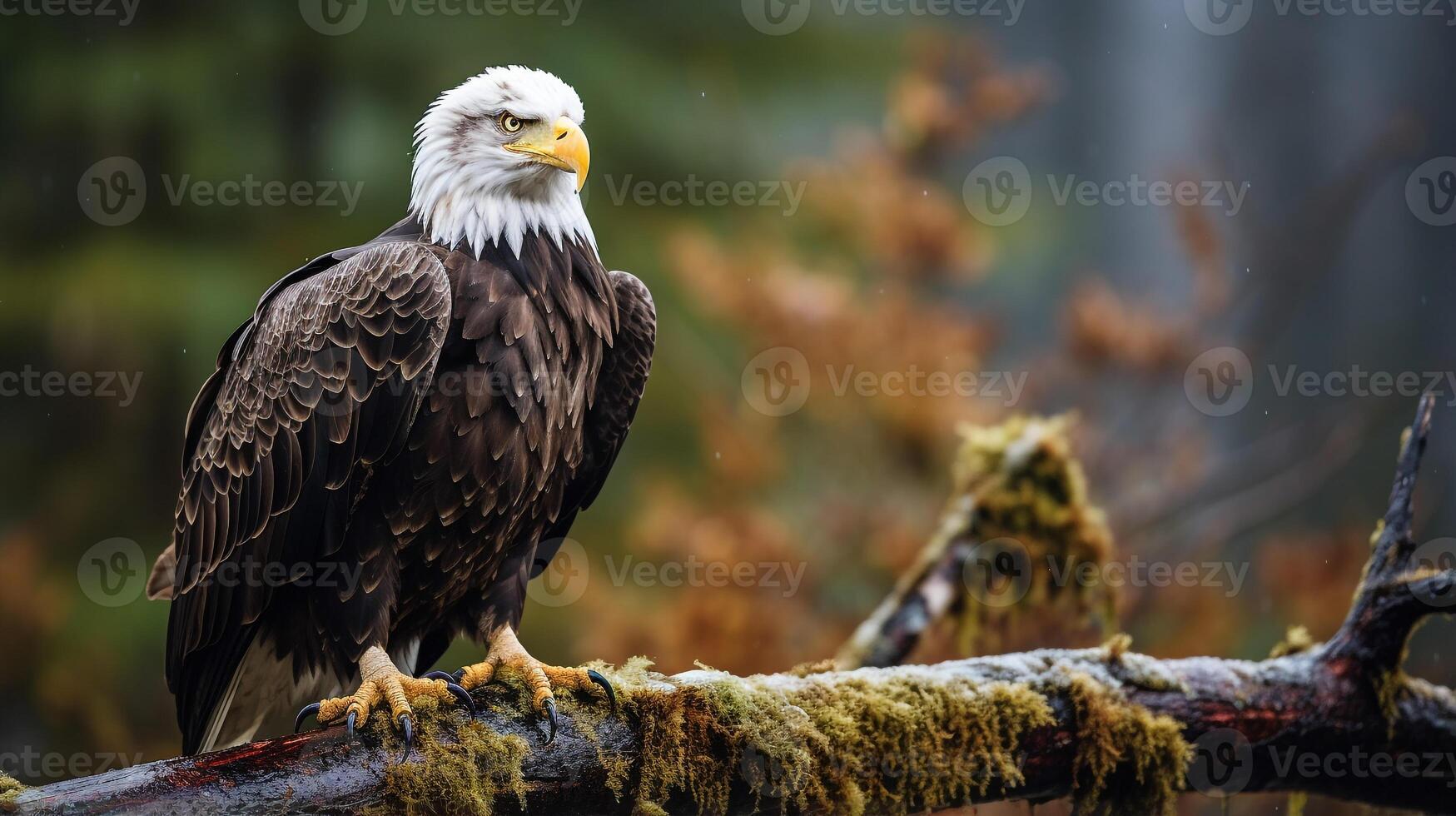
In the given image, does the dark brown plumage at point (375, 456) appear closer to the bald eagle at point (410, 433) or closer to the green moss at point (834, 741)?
the bald eagle at point (410, 433)

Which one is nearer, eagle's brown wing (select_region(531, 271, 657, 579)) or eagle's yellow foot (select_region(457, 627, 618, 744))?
eagle's yellow foot (select_region(457, 627, 618, 744))

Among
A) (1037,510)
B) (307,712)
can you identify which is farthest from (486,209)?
(1037,510)

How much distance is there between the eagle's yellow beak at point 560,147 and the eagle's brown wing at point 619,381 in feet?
1.68

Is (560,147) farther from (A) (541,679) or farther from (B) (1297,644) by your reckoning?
(B) (1297,644)

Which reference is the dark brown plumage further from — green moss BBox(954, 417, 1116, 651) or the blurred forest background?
the blurred forest background

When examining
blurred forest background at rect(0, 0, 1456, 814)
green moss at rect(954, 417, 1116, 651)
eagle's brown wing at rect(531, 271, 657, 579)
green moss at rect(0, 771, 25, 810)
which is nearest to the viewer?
green moss at rect(0, 771, 25, 810)

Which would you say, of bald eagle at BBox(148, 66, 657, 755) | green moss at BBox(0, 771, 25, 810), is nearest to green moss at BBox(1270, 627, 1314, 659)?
bald eagle at BBox(148, 66, 657, 755)

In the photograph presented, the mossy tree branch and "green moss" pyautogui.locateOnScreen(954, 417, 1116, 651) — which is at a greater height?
"green moss" pyautogui.locateOnScreen(954, 417, 1116, 651)

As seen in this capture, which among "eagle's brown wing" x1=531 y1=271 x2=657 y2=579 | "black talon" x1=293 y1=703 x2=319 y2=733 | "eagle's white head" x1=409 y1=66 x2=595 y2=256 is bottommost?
"black talon" x1=293 y1=703 x2=319 y2=733

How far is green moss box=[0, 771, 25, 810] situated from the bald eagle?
692mm

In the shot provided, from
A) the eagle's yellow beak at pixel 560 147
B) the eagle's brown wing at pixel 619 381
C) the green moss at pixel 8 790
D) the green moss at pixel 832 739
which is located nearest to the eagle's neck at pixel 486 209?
the eagle's yellow beak at pixel 560 147

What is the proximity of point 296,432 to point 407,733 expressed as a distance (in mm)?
980

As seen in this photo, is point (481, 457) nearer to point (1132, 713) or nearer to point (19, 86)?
point (1132, 713)

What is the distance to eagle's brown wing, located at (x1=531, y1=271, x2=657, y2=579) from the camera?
3.93 meters
